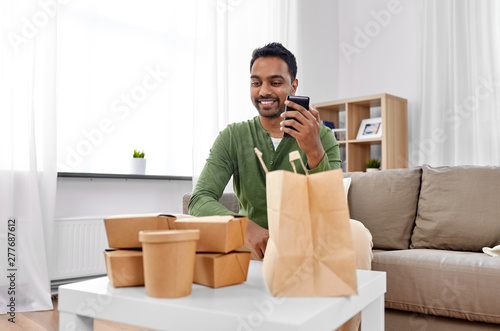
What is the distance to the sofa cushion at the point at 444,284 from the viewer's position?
143 cm

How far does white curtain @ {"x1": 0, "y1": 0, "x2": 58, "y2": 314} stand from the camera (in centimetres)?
217

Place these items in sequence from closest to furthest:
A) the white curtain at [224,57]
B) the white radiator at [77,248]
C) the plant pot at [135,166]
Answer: the white radiator at [77,248] → the plant pot at [135,166] → the white curtain at [224,57]

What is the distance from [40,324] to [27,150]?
847 mm

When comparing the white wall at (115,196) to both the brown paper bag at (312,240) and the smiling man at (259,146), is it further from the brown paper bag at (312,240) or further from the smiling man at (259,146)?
the brown paper bag at (312,240)

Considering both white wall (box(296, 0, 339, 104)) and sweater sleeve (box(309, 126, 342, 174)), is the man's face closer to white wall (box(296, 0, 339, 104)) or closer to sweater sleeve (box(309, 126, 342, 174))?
sweater sleeve (box(309, 126, 342, 174))

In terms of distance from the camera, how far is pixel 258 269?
0.95 metres

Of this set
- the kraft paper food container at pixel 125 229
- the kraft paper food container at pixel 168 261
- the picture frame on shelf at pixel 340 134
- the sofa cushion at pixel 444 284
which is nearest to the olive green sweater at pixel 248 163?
the sofa cushion at pixel 444 284

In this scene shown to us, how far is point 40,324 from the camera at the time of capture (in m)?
1.93

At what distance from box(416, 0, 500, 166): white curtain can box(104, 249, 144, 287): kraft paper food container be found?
300 centimetres

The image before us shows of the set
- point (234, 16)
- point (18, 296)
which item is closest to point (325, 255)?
point (18, 296)

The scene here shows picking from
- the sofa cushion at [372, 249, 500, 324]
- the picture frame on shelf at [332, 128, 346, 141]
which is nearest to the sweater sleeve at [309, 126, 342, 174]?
the sofa cushion at [372, 249, 500, 324]

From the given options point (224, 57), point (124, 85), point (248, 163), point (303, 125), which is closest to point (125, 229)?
point (303, 125)

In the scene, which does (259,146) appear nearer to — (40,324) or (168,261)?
(168,261)

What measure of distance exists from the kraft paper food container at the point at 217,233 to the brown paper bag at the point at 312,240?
0.28ft
